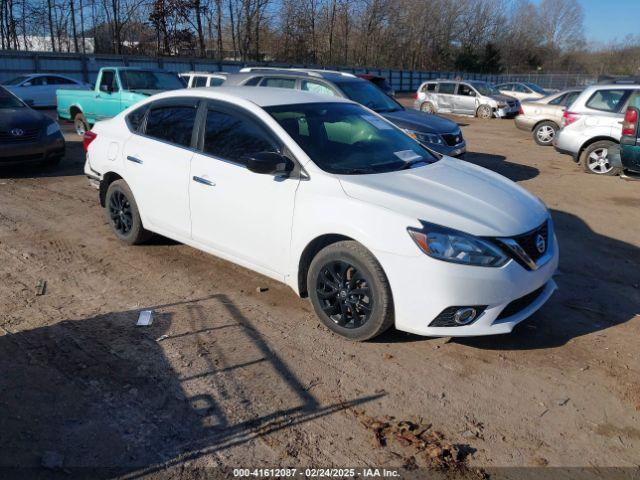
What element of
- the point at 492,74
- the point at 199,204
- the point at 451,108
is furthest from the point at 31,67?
the point at 492,74

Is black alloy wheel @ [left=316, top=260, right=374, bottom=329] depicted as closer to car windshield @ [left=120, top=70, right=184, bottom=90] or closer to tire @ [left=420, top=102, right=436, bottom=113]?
car windshield @ [left=120, top=70, right=184, bottom=90]

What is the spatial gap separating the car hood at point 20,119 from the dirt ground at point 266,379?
14.1ft

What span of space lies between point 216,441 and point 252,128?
8.60 ft

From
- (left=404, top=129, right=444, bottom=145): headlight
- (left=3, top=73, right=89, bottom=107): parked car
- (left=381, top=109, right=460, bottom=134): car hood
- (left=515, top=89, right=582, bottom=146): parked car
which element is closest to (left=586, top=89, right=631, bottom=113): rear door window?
(left=381, top=109, right=460, bottom=134): car hood

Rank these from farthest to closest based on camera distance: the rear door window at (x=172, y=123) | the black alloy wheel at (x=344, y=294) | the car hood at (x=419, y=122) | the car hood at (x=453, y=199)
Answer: the car hood at (x=419, y=122), the rear door window at (x=172, y=123), the black alloy wheel at (x=344, y=294), the car hood at (x=453, y=199)

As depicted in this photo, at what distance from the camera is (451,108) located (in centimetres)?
2397

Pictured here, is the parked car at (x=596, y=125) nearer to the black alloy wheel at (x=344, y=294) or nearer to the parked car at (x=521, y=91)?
the black alloy wheel at (x=344, y=294)

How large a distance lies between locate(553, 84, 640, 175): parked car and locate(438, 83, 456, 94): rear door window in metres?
13.2

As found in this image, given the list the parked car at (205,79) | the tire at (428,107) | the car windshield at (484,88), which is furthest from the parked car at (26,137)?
the car windshield at (484,88)

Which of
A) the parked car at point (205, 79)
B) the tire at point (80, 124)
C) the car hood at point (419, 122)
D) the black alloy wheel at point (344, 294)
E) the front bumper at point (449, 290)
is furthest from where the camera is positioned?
the parked car at point (205, 79)

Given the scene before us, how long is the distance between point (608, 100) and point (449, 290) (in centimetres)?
908

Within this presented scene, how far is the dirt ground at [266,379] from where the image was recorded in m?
2.94

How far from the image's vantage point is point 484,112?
2334 centimetres

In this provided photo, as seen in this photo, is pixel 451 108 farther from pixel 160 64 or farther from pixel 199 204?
pixel 199 204
